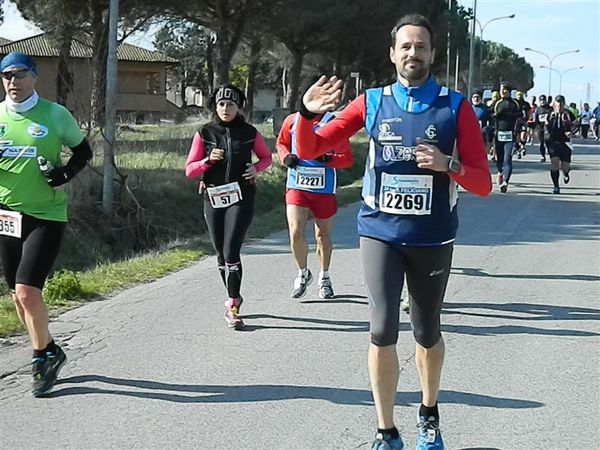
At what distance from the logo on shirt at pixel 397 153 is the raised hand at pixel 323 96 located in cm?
37

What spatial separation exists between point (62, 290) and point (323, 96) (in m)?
5.31

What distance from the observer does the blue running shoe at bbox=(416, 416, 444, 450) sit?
4914 millimetres

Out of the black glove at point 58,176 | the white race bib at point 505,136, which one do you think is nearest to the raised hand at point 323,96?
the black glove at point 58,176

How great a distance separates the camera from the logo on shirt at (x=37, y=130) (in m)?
6.08

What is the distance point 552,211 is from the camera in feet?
56.1

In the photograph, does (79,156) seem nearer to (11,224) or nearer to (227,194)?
(11,224)

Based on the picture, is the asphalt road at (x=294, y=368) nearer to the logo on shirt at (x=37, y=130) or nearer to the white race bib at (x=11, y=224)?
the white race bib at (x=11, y=224)

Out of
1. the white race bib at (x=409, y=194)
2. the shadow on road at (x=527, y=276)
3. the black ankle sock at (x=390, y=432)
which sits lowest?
the shadow on road at (x=527, y=276)

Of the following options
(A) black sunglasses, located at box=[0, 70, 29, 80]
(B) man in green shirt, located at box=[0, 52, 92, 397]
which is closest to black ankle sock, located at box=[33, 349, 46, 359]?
(B) man in green shirt, located at box=[0, 52, 92, 397]

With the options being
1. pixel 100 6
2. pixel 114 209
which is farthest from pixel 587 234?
pixel 100 6

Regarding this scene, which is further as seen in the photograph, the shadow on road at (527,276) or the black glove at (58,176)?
the shadow on road at (527,276)

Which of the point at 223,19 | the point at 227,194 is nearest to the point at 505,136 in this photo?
the point at 227,194

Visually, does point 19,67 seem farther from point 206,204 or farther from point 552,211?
point 552,211

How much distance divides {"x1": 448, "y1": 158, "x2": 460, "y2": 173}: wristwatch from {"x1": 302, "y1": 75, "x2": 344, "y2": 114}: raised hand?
2.07 ft
